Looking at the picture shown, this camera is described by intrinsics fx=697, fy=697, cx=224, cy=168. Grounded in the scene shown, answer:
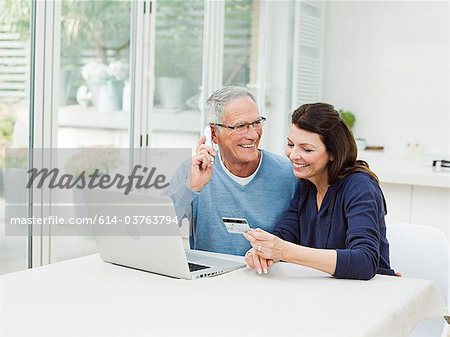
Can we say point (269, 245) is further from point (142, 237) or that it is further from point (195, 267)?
point (142, 237)

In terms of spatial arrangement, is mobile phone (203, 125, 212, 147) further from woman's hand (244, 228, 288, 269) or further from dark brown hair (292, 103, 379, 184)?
woman's hand (244, 228, 288, 269)

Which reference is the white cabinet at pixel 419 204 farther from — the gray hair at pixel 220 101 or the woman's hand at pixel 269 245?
the woman's hand at pixel 269 245

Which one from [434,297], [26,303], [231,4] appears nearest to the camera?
[26,303]

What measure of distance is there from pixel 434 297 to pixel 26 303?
107cm

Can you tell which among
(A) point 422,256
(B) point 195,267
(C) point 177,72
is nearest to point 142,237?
(B) point 195,267

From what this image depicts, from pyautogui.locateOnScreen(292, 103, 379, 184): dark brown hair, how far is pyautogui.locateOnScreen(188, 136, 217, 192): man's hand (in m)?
0.35

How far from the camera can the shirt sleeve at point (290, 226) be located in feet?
7.33

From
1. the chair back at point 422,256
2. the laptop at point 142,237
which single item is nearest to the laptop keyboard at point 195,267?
the laptop at point 142,237

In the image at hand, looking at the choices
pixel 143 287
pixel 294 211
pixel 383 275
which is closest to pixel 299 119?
pixel 294 211

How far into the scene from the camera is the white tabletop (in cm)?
144

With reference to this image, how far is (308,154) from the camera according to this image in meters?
2.13

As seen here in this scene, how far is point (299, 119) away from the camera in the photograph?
7.07ft

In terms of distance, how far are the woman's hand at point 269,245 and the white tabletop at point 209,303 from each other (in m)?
0.06

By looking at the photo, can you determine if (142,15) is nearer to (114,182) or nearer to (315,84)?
(114,182)
